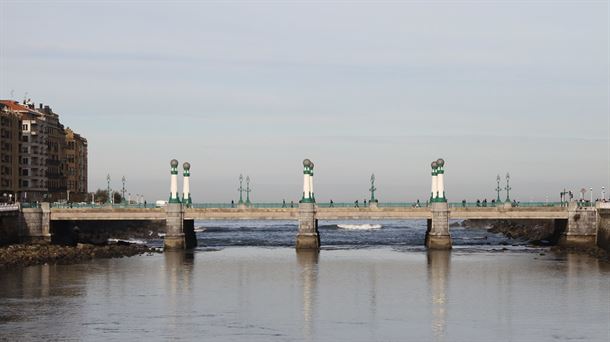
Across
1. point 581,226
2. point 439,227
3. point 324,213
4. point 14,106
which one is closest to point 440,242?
point 439,227

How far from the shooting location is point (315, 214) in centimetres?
12925

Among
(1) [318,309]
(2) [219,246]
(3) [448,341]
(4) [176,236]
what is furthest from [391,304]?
(2) [219,246]

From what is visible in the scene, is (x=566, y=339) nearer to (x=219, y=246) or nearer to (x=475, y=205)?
(x=475, y=205)

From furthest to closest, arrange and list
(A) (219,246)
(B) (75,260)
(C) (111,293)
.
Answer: (A) (219,246) < (B) (75,260) < (C) (111,293)

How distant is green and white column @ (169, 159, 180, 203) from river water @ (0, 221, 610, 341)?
39.8 ft

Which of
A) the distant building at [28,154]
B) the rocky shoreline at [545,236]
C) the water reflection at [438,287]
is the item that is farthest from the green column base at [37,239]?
the rocky shoreline at [545,236]

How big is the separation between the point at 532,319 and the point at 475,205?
71082 mm

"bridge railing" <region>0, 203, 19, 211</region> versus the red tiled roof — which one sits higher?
the red tiled roof

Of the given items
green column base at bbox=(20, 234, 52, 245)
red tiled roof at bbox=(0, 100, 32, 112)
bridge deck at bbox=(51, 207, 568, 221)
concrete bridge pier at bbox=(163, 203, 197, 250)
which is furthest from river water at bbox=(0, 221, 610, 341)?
red tiled roof at bbox=(0, 100, 32, 112)

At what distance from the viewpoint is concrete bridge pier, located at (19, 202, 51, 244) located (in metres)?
130

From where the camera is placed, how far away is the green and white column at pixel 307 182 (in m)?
128

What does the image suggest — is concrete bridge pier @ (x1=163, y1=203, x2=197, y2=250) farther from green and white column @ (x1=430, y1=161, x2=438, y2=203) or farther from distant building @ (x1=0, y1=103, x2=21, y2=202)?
distant building @ (x1=0, y1=103, x2=21, y2=202)

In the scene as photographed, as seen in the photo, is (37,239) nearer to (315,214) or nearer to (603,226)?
(315,214)

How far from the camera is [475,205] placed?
13638cm
